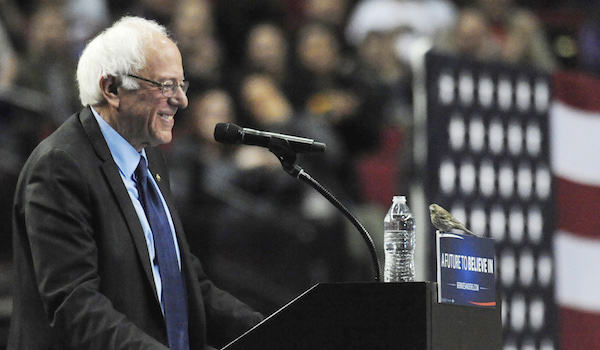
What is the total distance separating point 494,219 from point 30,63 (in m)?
3.15

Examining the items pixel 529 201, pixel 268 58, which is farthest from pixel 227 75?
pixel 529 201

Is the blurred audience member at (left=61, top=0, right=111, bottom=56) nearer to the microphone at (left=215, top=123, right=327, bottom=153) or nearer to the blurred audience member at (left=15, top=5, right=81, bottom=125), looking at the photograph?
the blurred audience member at (left=15, top=5, right=81, bottom=125)

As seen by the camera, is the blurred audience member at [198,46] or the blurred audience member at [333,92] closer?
the blurred audience member at [198,46]

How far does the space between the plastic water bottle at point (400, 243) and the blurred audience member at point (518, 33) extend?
5.16 metres

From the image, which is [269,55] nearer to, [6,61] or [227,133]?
[6,61]

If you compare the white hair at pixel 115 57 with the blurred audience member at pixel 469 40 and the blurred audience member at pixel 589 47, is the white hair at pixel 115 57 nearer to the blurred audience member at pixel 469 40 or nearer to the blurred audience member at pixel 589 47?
the blurred audience member at pixel 469 40

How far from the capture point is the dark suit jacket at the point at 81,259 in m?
2.36

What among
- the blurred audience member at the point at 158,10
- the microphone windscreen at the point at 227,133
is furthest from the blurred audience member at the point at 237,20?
the microphone windscreen at the point at 227,133

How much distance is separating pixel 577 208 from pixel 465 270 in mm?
2902

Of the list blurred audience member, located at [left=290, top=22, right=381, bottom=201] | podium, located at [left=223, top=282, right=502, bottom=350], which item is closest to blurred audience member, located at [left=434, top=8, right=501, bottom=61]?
blurred audience member, located at [left=290, top=22, right=381, bottom=201]

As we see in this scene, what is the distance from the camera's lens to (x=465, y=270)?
93.7 inches

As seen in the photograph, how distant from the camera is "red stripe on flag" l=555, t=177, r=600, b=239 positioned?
500 cm

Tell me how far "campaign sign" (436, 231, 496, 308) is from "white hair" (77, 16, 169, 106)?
3.39ft

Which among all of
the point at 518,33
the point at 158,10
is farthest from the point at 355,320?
the point at 518,33
